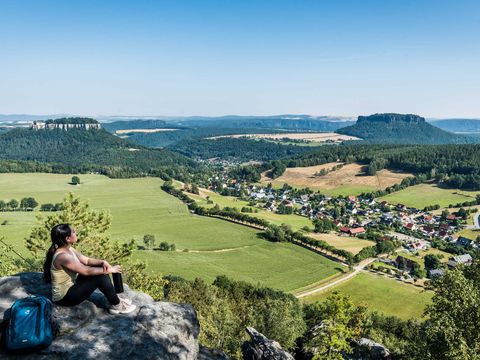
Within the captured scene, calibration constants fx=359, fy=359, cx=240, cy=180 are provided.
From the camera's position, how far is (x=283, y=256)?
9369 cm

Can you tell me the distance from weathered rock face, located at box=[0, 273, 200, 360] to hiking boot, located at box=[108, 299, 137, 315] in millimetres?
141

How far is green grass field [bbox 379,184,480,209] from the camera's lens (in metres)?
162

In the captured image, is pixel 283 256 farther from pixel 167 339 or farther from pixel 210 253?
pixel 167 339

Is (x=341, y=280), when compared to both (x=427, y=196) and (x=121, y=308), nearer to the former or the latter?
(x=121, y=308)

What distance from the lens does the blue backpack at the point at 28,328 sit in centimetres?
970

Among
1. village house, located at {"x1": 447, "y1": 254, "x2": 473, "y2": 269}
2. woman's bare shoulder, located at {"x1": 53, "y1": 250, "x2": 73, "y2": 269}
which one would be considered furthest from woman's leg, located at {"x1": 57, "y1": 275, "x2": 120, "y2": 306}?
village house, located at {"x1": 447, "y1": 254, "x2": 473, "y2": 269}

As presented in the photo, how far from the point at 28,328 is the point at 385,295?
77018 mm

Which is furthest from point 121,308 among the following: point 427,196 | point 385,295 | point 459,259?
point 427,196

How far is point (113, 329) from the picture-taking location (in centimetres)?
1161

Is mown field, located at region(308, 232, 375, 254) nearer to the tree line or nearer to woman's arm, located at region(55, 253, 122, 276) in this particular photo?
the tree line

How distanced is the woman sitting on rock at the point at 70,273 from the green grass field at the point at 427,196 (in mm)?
168504

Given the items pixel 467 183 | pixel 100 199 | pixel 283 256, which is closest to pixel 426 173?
pixel 467 183

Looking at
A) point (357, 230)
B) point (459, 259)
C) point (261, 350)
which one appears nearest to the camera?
point (261, 350)

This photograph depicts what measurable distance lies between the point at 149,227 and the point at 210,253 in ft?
95.4
